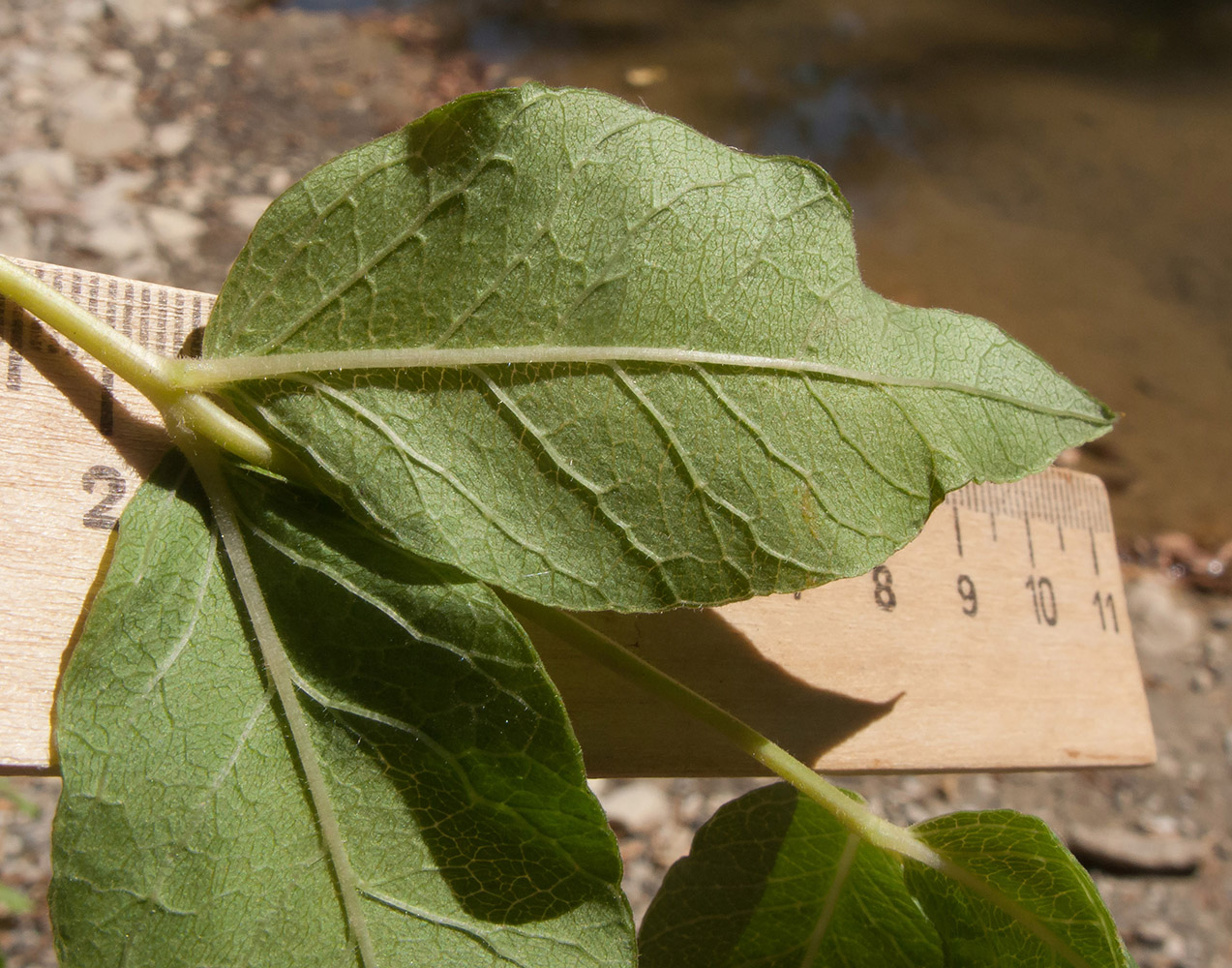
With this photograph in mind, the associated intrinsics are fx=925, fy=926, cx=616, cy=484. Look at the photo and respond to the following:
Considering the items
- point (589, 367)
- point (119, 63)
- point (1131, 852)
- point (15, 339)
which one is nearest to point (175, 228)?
point (119, 63)

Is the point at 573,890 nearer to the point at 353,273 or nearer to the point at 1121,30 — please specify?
the point at 353,273

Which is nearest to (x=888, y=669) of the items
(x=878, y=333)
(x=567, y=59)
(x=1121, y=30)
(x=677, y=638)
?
(x=677, y=638)

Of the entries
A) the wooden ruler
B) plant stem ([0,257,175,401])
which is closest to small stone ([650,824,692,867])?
the wooden ruler

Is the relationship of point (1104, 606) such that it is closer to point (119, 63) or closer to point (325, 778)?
point (325, 778)

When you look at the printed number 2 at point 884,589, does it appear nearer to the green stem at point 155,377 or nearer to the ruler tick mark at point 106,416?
the green stem at point 155,377

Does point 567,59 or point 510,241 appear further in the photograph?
point 567,59

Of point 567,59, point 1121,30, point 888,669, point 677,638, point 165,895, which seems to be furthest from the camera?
point 1121,30
